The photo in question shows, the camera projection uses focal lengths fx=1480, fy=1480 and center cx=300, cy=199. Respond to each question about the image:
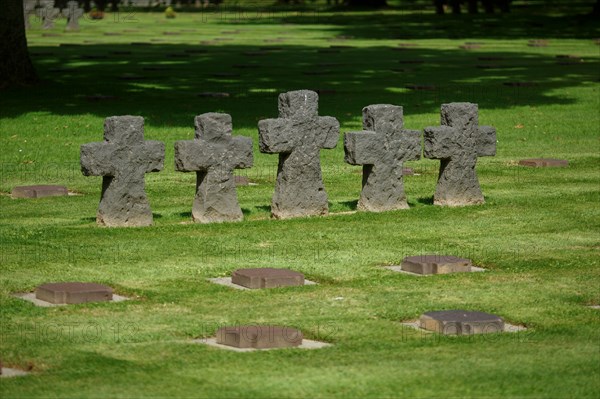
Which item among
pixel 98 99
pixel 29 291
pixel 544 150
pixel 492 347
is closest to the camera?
pixel 492 347

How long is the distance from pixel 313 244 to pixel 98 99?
46.2 feet

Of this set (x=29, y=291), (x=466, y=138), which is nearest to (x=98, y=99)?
(x=466, y=138)

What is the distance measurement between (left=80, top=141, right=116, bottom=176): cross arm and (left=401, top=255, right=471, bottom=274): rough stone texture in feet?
10.7

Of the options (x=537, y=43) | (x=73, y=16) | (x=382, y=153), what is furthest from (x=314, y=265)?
(x=73, y=16)

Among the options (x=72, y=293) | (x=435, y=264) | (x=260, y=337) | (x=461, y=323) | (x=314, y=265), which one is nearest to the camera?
(x=260, y=337)

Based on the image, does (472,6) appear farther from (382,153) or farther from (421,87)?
(382,153)

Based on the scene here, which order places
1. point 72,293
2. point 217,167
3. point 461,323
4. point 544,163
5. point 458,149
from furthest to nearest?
point 544,163 → point 458,149 → point 217,167 → point 72,293 → point 461,323

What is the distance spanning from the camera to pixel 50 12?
6291 centimetres

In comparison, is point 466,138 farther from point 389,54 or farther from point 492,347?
point 389,54

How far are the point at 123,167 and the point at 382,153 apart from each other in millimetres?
2741

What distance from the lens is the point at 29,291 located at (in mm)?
11094

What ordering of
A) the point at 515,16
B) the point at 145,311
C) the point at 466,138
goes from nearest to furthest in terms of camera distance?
1. the point at 145,311
2. the point at 466,138
3. the point at 515,16

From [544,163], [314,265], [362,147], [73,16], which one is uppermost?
[362,147]

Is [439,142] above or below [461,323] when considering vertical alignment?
below
